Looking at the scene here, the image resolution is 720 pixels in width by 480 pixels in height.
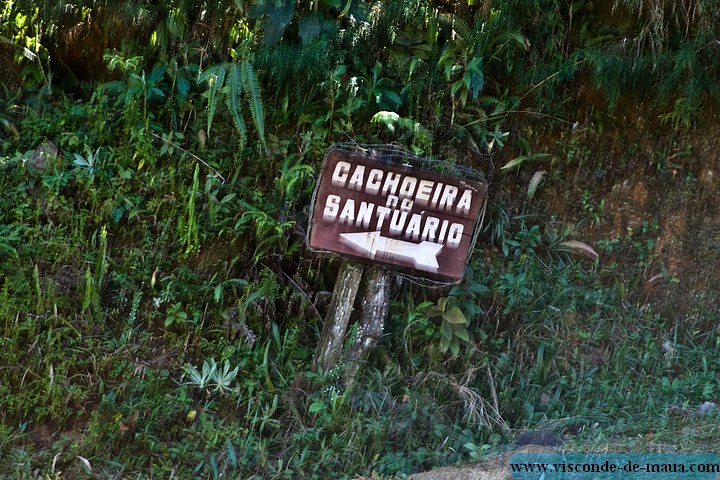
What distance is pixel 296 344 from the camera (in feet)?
18.0

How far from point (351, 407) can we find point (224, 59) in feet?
8.68

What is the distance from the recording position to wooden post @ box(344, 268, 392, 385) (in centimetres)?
538

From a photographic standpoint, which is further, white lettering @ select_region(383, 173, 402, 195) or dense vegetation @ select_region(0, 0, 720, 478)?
white lettering @ select_region(383, 173, 402, 195)

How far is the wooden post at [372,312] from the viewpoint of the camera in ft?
17.6

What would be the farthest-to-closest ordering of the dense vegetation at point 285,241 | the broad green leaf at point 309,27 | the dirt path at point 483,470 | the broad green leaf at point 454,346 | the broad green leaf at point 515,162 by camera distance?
the broad green leaf at point 515,162, the broad green leaf at point 309,27, the broad green leaf at point 454,346, the dense vegetation at point 285,241, the dirt path at point 483,470

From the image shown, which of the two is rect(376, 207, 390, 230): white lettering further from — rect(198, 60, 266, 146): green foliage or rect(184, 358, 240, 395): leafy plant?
rect(184, 358, 240, 395): leafy plant

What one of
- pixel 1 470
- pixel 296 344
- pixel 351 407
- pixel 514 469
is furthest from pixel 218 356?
pixel 514 469

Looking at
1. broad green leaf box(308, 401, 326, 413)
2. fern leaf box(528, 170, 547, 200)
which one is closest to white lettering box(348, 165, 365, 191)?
broad green leaf box(308, 401, 326, 413)

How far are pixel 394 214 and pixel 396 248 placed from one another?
0.21 metres

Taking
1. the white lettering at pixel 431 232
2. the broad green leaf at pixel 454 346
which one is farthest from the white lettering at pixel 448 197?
the broad green leaf at pixel 454 346

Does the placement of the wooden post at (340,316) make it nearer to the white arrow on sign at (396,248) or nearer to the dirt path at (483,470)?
the white arrow on sign at (396,248)

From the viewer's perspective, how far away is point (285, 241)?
571cm

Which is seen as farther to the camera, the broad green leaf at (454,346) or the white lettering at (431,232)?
the broad green leaf at (454,346)

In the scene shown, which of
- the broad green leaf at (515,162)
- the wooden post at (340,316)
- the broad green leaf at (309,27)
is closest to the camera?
the wooden post at (340,316)
